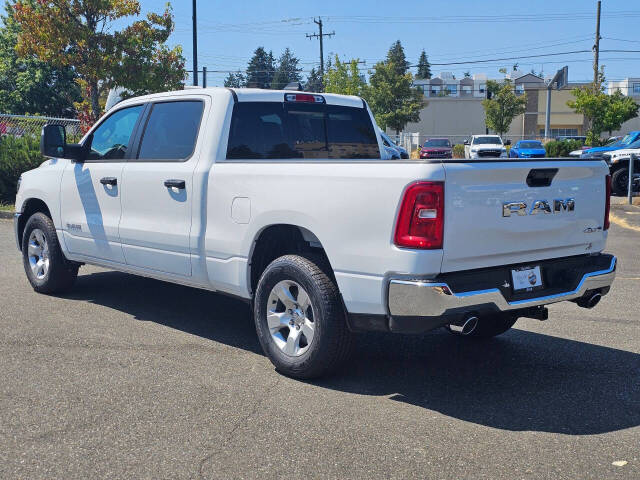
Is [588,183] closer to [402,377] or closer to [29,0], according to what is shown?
[402,377]

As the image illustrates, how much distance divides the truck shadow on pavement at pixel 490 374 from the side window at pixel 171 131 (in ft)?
4.87

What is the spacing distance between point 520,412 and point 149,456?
214 cm

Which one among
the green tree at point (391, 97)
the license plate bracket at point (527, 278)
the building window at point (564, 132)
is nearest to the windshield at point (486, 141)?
the green tree at point (391, 97)

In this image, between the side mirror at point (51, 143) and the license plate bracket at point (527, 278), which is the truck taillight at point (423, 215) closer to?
the license plate bracket at point (527, 278)

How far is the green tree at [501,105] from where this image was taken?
62156mm

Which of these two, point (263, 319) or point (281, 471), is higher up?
point (263, 319)

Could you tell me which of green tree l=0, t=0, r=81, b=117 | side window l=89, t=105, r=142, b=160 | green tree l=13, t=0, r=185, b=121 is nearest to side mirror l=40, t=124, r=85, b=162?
side window l=89, t=105, r=142, b=160

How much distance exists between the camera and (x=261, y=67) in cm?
12319

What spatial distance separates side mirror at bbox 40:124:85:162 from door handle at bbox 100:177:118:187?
0.53m

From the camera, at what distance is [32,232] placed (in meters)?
7.98

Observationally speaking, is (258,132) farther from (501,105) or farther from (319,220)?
(501,105)

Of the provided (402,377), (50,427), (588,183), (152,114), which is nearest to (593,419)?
(402,377)

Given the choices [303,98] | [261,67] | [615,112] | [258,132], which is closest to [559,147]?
[615,112]

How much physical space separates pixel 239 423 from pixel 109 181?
10.3ft
